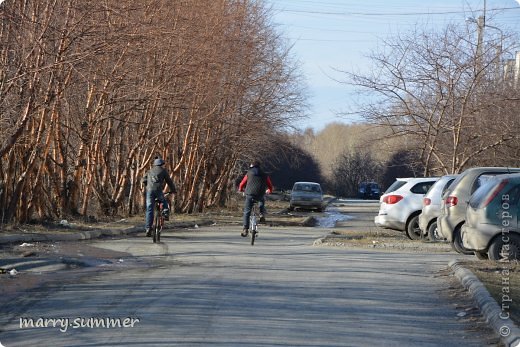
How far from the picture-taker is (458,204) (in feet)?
Answer: 53.0

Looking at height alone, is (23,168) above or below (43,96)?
below

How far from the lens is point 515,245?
1384 centimetres

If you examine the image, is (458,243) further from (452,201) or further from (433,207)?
(433,207)

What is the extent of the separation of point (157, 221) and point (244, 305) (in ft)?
26.9

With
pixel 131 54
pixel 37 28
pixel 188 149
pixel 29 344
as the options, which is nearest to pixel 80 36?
pixel 37 28

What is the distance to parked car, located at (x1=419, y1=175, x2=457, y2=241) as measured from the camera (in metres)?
Answer: 19.1

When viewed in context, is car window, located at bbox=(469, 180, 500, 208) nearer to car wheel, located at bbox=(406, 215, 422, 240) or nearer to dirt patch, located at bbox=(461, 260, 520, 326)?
dirt patch, located at bbox=(461, 260, 520, 326)

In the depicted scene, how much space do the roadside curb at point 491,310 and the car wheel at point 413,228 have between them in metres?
Answer: 9.34

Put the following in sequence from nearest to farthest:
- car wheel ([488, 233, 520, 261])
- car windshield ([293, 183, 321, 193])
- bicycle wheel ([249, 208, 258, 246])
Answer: car wheel ([488, 233, 520, 261]) → bicycle wheel ([249, 208, 258, 246]) → car windshield ([293, 183, 321, 193])

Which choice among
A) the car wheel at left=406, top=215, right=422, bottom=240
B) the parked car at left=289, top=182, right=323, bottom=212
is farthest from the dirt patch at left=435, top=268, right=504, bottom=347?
the parked car at left=289, top=182, right=323, bottom=212

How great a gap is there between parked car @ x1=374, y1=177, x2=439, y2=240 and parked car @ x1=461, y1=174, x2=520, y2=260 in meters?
7.57

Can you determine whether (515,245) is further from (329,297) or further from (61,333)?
(61,333)

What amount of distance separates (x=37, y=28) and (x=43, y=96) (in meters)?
2.87

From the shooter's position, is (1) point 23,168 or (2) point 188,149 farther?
(2) point 188,149
